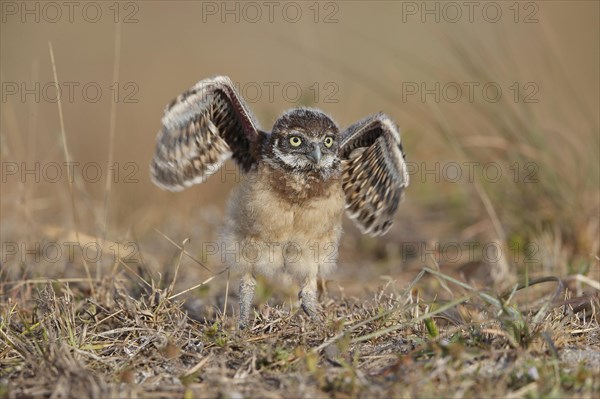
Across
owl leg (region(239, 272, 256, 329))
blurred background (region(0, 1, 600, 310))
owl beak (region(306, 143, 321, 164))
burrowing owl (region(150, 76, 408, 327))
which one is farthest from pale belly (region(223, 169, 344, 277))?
blurred background (region(0, 1, 600, 310))

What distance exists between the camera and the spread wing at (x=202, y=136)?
496cm

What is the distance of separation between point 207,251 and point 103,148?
512cm

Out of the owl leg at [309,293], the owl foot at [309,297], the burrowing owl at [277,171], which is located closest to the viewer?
the owl foot at [309,297]

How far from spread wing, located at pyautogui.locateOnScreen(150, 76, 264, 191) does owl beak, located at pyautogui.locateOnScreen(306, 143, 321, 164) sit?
1.50 ft

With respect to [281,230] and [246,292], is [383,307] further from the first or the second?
[246,292]

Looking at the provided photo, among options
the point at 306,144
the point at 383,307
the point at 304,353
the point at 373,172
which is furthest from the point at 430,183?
the point at 304,353

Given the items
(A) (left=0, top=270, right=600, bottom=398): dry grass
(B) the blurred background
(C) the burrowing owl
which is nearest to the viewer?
(A) (left=0, top=270, right=600, bottom=398): dry grass

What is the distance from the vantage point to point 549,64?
6.65 meters

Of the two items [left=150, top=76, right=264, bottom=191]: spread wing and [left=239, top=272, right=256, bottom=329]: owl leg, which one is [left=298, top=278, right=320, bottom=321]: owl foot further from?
[left=150, top=76, right=264, bottom=191]: spread wing

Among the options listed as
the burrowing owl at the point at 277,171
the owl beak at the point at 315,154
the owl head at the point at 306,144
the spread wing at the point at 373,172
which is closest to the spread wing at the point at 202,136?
the burrowing owl at the point at 277,171

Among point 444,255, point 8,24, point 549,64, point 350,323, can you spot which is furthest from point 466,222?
point 8,24

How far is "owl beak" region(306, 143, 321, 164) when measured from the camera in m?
4.91

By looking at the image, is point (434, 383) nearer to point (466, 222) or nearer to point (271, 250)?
point (271, 250)

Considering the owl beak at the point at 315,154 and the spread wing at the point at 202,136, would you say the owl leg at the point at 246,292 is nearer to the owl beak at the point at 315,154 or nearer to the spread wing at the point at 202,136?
the spread wing at the point at 202,136
